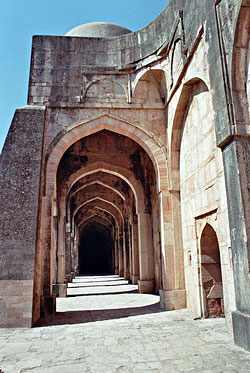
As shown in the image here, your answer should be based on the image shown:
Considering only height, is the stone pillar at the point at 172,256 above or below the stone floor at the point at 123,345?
above

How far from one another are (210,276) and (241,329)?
6.72 ft

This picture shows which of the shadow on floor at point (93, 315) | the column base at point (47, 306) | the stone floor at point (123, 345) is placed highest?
the column base at point (47, 306)

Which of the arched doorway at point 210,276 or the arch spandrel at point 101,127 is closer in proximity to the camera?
the arched doorway at point 210,276

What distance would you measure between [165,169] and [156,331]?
3.80m

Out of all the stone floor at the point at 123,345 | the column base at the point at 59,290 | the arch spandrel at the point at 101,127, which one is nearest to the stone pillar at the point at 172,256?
the stone floor at the point at 123,345

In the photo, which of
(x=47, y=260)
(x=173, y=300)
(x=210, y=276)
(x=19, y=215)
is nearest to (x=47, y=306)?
(x=47, y=260)

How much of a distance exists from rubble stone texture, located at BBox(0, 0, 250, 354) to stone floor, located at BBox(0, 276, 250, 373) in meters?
0.29

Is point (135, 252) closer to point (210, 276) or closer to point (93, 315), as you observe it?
point (93, 315)

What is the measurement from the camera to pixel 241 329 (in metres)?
4.00

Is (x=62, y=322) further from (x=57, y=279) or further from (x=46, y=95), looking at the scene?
(x=46, y=95)

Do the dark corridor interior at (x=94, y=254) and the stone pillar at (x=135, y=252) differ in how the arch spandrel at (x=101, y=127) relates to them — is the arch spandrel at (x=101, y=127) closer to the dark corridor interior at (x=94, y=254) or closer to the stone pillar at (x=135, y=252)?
the stone pillar at (x=135, y=252)

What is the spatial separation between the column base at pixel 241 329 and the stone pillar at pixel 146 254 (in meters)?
6.37

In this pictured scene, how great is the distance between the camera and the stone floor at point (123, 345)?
361 cm

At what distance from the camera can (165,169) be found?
779cm
